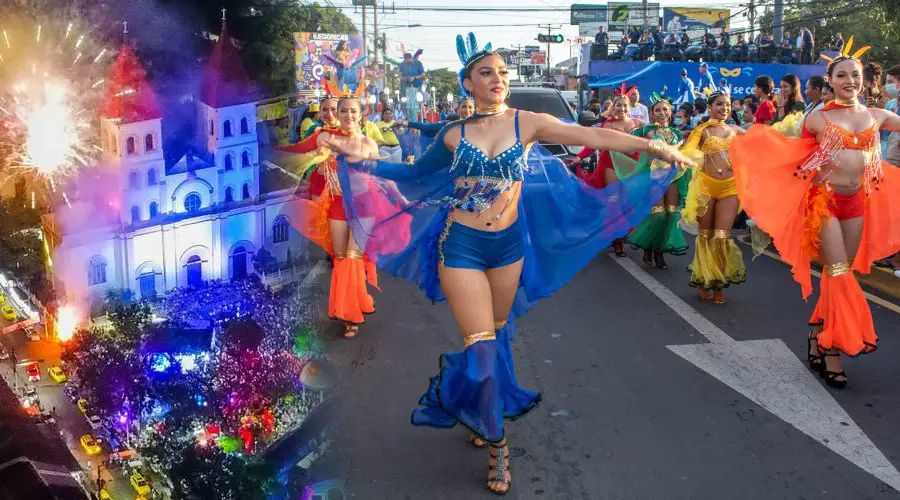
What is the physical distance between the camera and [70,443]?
475 inches

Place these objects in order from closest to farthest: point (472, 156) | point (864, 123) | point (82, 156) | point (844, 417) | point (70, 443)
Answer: point (472, 156) < point (82, 156) < point (844, 417) < point (864, 123) < point (70, 443)

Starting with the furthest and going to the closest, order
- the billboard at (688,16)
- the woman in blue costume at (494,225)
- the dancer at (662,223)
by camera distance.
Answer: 1. the billboard at (688,16)
2. the dancer at (662,223)
3. the woman in blue costume at (494,225)

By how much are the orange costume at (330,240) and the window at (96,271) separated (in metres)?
1.95

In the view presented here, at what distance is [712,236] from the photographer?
24.5 ft

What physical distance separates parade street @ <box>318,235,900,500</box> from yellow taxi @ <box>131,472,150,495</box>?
21.5 ft

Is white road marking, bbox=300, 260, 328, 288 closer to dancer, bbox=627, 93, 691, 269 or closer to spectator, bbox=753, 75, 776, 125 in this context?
dancer, bbox=627, 93, 691, 269

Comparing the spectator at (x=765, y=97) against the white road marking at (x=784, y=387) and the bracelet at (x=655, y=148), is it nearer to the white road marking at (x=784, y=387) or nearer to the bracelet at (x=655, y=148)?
the white road marking at (x=784, y=387)

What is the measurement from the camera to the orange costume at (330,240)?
21.9 ft

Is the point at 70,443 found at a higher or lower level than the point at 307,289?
lower

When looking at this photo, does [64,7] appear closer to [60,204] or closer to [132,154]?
[132,154]

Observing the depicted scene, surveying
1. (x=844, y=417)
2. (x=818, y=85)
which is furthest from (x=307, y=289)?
(x=818, y=85)

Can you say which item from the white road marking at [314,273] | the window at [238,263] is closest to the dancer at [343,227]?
the white road marking at [314,273]

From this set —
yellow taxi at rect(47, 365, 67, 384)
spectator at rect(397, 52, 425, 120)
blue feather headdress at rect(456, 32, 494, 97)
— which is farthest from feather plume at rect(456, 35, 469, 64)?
spectator at rect(397, 52, 425, 120)

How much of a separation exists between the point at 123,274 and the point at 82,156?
2.77ft
